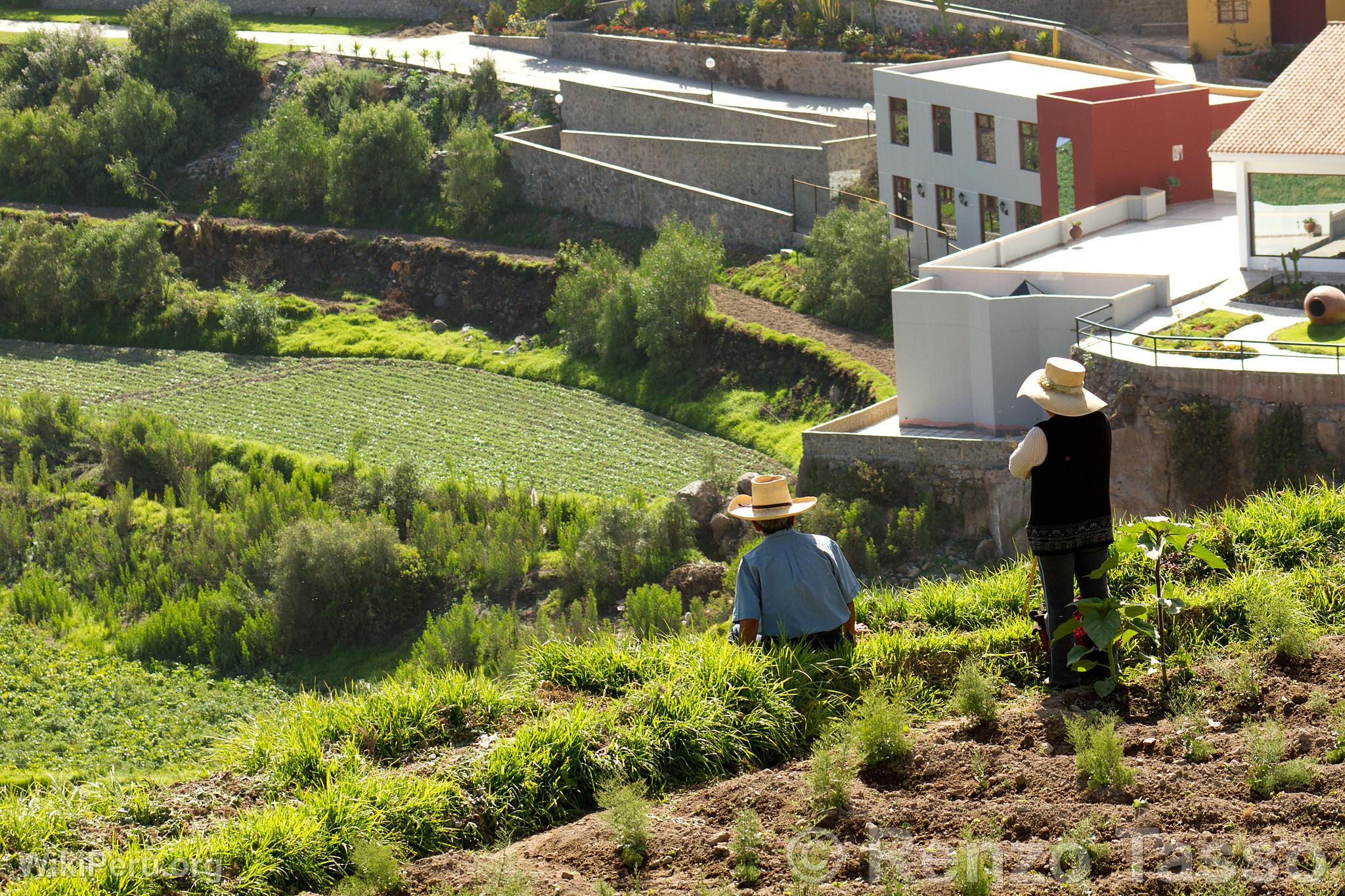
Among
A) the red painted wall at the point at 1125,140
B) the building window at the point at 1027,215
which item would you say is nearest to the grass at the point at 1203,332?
the red painted wall at the point at 1125,140

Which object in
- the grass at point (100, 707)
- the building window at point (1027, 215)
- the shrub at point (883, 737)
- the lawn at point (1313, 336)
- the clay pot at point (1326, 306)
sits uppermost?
the building window at point (1027, 215)

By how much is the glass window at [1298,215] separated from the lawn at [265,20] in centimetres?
4435

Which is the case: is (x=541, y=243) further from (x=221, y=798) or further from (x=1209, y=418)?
(x=221, y=798)

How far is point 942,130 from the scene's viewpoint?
35781mm

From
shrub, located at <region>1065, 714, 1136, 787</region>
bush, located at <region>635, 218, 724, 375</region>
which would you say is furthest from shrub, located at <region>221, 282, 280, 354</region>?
shrub, located at <region>1065, 714, 1136, 787</region>

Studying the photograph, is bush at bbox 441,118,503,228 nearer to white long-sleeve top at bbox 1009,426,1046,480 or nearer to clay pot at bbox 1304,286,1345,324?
clay pot at bbox 1304,286,1345,324

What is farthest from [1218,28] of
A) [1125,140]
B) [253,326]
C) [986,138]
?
[253,326]

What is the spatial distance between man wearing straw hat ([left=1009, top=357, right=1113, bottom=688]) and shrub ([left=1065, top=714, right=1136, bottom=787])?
856mm

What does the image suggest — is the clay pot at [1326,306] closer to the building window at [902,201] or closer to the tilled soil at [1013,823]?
the building window at [902,201]

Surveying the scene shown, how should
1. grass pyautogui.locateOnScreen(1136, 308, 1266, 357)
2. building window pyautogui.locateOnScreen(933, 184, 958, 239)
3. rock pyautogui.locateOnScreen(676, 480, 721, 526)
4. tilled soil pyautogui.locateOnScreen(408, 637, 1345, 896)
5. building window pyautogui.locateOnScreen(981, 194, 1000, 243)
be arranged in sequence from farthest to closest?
building window pyautogui.locateOnScreen(933, 184, 958, 239) < building window pyautogui.locateOnScreen(981, 194, 1000, 243) < rock pyautogui.locateOnScreen(676, 480, 721, 526) < grass pyautogui.locateOnScreen(1136, 308, 1266, 357) < tilled soil pyautogui.locateOnScreen(408, 637, 1345, 896)

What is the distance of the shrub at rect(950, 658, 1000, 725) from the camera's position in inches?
297

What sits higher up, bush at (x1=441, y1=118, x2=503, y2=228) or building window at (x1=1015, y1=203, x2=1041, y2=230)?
bush at (x1=441, y1=118, x2=503, y2=228)

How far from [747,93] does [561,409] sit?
17588 mm

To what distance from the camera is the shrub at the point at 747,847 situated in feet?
20.9
